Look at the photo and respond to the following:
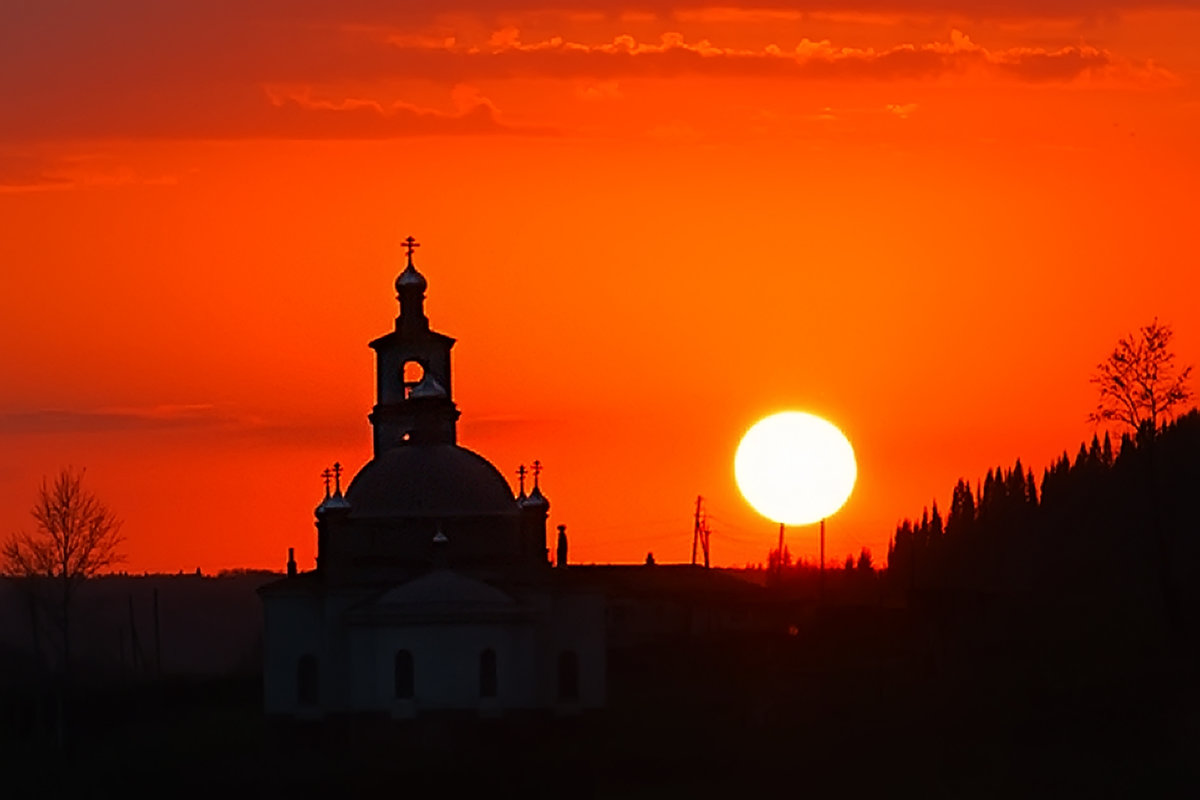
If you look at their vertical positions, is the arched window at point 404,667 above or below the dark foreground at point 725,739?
above

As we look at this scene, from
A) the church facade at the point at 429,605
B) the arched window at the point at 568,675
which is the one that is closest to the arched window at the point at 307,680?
the church facade at the point at 429,605

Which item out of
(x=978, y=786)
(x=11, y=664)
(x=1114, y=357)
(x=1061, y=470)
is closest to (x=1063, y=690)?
(x=1114, y=357)

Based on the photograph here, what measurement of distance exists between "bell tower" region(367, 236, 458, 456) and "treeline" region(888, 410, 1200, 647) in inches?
559

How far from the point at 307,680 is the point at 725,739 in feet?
50.9

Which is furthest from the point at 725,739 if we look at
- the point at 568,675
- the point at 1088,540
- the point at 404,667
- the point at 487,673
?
the point at 1088,540

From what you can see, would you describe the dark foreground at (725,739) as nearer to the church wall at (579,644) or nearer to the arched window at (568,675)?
the church wall at (579,644)

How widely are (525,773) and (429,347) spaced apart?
896 inches

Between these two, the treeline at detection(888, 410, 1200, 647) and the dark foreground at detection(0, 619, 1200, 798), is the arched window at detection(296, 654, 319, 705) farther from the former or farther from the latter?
the treeline at detection(888, 410, 1200, 647)

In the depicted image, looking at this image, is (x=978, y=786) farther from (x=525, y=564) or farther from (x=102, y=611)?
(x=102, y=611)

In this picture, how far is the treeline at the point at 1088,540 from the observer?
108m

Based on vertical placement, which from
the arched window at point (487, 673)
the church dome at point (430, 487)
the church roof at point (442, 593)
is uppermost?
the church dome at point (430, 487)

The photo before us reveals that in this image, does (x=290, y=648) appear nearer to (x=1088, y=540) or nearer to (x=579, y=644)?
(x=579, y=644)

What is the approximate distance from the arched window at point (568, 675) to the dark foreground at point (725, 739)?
131cm

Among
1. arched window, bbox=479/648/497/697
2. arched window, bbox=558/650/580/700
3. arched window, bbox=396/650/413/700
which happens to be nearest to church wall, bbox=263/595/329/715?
arched window, bbox=396/650/413/700
